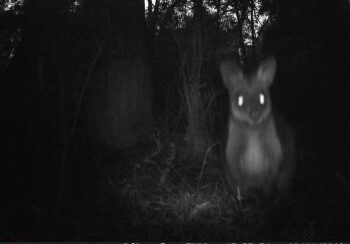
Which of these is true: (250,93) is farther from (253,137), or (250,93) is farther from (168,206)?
(168,206)

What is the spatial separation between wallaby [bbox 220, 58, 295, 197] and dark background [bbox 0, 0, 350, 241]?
53cm

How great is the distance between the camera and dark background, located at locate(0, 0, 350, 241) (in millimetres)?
4320

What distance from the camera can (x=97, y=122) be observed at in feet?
18.9

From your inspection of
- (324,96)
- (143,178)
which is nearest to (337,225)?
(143,178)

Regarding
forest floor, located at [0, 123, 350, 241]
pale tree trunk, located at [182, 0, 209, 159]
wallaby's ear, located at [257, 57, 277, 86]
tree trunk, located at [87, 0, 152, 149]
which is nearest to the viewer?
forest floor, located at [0, 123, 350, 241]

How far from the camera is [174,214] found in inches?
177

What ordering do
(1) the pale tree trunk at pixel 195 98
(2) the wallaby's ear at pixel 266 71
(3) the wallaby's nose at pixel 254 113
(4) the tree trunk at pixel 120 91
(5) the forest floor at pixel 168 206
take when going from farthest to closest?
(4) the tree trunk at pixel 120 91, (1) the pale tree trunk at pixel 195 98, (2) the wallaby's ear at pixel 266 71, (3) the wallaby's nose at pixel 254 113, (5) the forest floor at pixel 168 206

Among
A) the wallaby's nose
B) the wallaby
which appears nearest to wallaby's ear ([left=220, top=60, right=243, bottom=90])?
the wallaby

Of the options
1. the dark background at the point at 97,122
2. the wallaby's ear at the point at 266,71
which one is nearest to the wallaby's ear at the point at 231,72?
the wallaby's ear at the point at 266,71

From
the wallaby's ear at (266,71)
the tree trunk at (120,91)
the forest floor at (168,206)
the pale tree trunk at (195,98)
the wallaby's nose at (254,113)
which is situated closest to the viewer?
the forest floor at (168,206)

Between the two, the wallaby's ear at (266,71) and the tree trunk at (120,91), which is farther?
the tree trunk at (120,91)

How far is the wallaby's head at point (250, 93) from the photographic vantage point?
169 inches

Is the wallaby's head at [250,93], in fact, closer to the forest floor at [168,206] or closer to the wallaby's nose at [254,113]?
the wallaby's nose at [254,113]

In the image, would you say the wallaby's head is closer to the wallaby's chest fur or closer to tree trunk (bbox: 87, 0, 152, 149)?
the wallaby's chest fur
